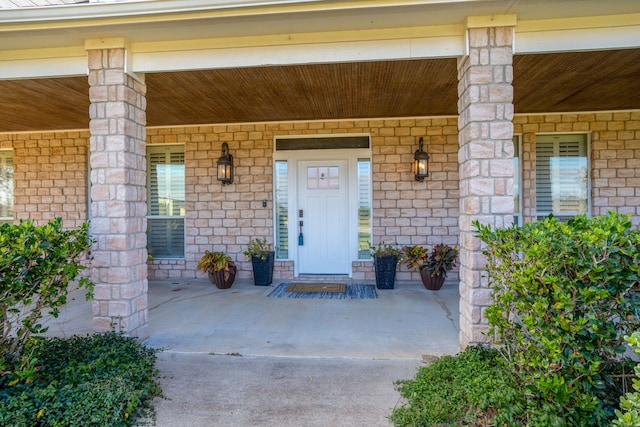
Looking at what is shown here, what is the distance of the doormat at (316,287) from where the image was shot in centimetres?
493

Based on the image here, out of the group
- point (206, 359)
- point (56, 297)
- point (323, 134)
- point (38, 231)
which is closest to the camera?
point (38, 231)

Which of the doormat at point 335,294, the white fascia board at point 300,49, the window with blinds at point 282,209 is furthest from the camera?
the window with blinds at point 282,209

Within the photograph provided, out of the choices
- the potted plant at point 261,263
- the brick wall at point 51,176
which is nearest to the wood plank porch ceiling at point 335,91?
the brick wall at point 51,176

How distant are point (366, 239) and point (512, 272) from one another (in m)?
3.38

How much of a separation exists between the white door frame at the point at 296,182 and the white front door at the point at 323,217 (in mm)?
57

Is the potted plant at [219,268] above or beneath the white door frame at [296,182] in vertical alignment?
beneath

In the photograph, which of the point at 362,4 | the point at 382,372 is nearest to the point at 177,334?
the point at 382,372

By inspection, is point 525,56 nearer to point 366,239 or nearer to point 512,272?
point 512,272

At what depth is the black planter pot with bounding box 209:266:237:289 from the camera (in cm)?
509

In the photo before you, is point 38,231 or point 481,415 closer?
point 481,415

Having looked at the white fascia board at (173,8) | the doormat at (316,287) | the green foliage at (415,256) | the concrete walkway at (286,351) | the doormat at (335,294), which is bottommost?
the concrete walkway at (286,351)

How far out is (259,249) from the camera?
5359 mm

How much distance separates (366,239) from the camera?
18.0ft

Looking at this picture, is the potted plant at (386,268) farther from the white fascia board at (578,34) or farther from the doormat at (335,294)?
the white fascia board at (578,34)
